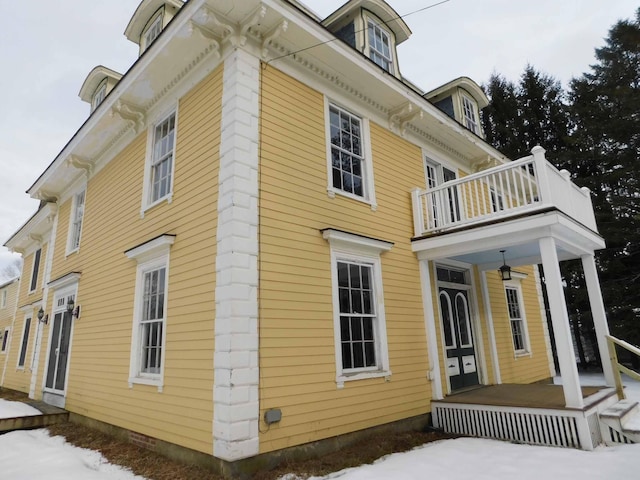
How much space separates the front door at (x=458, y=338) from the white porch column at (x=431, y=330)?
1.91ft

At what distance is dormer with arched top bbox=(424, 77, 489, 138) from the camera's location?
435 inches

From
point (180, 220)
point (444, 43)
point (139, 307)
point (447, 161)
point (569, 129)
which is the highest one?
point (569, 129)

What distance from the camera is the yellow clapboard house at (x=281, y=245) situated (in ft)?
17.1

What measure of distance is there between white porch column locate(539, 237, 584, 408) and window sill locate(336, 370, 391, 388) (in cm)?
255

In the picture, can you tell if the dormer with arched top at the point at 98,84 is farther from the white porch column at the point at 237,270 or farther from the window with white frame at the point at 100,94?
the white porch column at the point at 237,270

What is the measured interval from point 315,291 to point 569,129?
74.1 feet

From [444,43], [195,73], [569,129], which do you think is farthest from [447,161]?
[569,129]

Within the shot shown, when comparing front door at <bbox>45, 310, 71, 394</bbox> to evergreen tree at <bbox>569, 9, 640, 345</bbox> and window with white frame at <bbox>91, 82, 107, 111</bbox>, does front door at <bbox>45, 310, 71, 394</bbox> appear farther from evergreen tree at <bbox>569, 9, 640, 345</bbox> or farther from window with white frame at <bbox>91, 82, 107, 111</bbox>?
evergreen tree at <bbox>569, 9, 640, 345</bbox>

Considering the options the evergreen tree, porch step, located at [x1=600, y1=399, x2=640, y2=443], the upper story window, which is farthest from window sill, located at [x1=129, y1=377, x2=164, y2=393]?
the evergreen tree

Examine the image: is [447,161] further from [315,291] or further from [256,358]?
[256,358]

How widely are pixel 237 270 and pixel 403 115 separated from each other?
532 centimetres

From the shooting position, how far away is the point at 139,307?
6.88 m

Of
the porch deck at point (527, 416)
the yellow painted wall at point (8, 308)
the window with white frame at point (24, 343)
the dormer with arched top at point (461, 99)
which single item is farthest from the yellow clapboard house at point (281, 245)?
the yellow painted wall at point (8, 308)

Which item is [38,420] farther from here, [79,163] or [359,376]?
[359,376]
